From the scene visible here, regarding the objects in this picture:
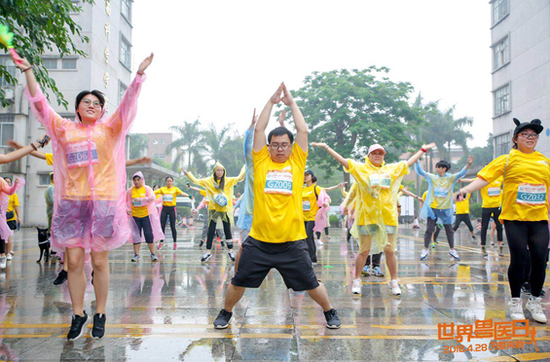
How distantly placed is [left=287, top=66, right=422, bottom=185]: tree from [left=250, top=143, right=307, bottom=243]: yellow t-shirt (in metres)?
22.5

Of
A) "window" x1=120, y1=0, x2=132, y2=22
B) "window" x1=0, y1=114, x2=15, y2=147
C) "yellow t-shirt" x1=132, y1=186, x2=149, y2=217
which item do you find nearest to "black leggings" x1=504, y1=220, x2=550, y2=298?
"yellow t-shirt" x1=132, y1=186, x2=149, y2=217

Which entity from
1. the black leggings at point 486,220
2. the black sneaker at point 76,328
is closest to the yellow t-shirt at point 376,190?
the black sneaker at point 76,328

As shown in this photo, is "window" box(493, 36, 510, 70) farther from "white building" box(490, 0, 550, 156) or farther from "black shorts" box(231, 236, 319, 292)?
"black shorts" box(231, 236, 319, 292)

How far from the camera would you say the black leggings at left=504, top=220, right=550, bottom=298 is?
4797 mm

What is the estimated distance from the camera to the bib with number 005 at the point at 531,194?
15.7ft

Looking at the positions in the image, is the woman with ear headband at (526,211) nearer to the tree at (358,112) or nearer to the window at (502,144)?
the tree at (358,112)

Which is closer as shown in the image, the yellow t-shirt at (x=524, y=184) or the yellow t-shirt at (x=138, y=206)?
the yellow t-shirt at (x=524, y=184)

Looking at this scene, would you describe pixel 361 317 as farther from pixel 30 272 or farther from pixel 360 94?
pixel 360 94

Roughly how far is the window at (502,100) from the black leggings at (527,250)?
992 inches

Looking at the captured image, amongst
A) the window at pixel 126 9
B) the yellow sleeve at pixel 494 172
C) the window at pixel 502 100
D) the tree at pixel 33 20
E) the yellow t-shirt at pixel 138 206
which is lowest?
the yellow t-shirt at pixel 138 206

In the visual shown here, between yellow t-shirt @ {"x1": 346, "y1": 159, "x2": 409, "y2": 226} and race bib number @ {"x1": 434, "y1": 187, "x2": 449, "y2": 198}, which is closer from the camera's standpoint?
yellow t-shirt @ {"x1": 346, "y1": 159, "x2": 409, "y2": 226}

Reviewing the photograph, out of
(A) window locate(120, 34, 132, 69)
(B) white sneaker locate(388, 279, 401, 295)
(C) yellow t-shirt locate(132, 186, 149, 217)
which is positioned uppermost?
A: (A) window locate(120, 34, 132, 69)

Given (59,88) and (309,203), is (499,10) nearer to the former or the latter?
(309,203)

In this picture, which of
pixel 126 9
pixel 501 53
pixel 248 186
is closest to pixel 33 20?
pixel 248 186
